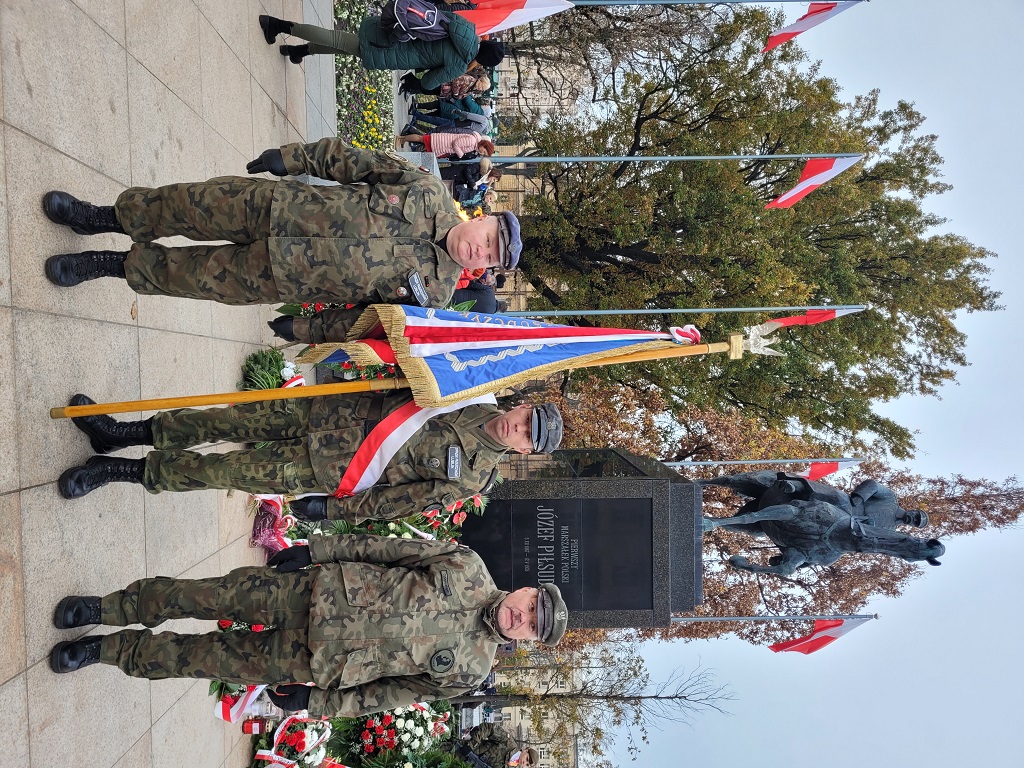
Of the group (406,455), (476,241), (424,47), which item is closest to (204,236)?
(476,241)

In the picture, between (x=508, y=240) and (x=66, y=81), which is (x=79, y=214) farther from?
(x=508, y=240)

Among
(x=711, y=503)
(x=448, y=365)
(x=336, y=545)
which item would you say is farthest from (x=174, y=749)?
(x=711, y=503)

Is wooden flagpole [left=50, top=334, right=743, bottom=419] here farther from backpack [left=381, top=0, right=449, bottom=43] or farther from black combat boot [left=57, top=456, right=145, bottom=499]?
backpack [left=381, top=0, right=449, bottom=43]

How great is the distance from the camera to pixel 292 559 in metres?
4.67

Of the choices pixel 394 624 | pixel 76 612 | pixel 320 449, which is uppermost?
pixel 320 449

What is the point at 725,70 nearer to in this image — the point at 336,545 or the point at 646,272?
the point at 646,272

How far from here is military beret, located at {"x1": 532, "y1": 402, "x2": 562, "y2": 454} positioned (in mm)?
4637

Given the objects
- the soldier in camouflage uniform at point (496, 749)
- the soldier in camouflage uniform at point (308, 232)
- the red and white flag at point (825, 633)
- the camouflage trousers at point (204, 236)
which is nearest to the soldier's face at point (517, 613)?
the soldier in camouflage uniform at point (308, 232)

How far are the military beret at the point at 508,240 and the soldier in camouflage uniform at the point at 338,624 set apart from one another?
1.89 metres

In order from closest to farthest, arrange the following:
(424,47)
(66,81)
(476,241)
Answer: (476,241) < (66,81) < (424,47)

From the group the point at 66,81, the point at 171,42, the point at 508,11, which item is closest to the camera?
the point at 66,81

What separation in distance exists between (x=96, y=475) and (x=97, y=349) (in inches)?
35.3

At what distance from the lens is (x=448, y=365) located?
4914 mm

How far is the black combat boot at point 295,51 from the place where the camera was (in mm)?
9500
